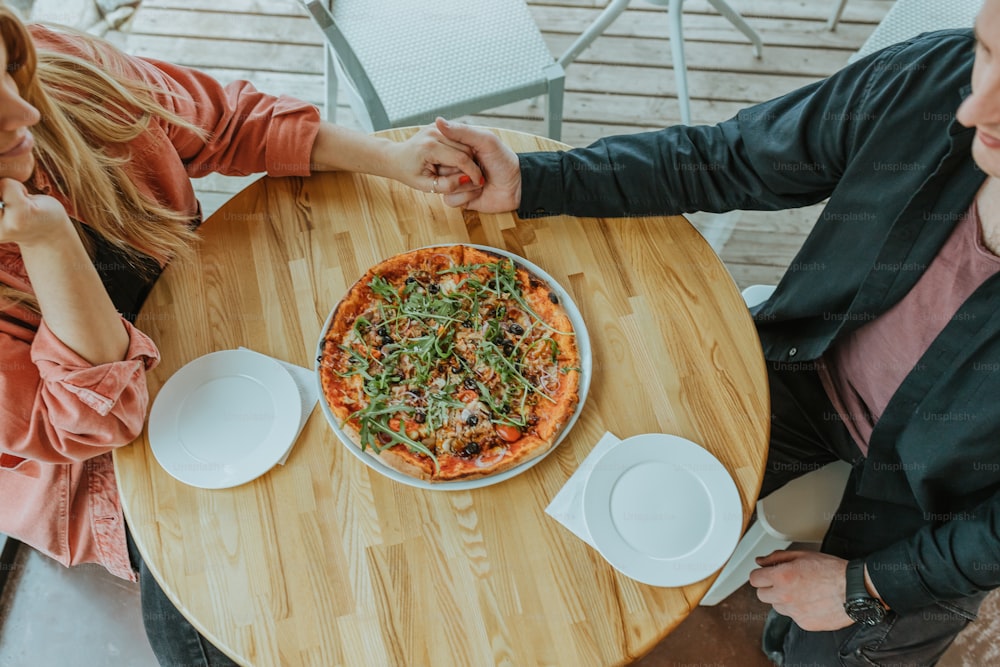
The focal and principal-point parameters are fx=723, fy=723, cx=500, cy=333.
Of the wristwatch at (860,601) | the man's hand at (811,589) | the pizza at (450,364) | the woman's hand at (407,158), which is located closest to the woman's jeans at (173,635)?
the pizza at (450,364)

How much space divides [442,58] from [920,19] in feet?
4.77

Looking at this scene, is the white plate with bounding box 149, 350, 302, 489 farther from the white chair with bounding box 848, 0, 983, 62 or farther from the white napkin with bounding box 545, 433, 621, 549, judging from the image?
the white chair with bounding box 848, 0, 983, 62

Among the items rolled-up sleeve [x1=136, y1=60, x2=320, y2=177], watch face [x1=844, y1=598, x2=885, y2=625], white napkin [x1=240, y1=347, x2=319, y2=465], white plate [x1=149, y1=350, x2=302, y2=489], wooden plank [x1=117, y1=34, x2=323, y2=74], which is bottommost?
wooden plank [x1=117, y1=34, x2=323, y2=74]

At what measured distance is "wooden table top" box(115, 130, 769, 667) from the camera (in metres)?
1.21

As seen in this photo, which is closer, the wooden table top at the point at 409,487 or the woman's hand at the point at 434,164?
the wooden table top at the point at 409,487

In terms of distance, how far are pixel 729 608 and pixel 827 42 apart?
7.95 feet

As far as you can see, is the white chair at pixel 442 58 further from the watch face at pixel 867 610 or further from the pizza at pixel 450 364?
the watch face at pixel 867 610

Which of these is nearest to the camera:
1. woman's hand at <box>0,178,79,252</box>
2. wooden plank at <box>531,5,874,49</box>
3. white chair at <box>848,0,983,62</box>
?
woman's hand at <box>0,178,79,252</box>

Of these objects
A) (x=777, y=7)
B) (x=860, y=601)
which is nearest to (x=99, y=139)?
(x=860, y=601)

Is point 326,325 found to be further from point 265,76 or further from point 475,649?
point 265,76

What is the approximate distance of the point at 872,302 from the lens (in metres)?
1.42

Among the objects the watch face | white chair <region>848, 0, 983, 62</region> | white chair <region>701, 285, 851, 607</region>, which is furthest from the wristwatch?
white chair <region>848, 0, 983, 62</region>

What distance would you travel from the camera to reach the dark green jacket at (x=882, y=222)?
51.6 inches

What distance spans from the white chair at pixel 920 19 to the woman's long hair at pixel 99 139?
6.48 ft
